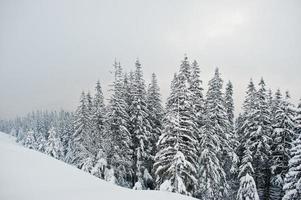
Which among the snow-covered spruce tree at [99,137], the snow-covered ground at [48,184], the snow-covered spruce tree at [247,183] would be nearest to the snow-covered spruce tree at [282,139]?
the snow-covered spruce tree at [247,183]

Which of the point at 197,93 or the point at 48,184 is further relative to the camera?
the point at 197,93

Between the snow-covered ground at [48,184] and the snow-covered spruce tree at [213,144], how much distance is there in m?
15.4

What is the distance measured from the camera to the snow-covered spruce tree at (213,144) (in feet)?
84.2

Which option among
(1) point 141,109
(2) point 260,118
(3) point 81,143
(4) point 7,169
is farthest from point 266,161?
(4) point 7,169

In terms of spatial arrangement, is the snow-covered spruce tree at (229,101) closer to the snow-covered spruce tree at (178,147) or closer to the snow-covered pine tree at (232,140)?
the snow-covered pine tree at (232,140)

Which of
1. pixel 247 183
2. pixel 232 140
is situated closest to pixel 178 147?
pixel 247 183

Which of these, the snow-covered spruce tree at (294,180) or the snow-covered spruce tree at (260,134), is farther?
the snow-covered spruce tree at (260,134)

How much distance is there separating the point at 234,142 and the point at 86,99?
74.1 feet

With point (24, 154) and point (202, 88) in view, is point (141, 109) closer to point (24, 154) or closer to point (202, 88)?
point (202, 88)

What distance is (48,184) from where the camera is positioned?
404 inches

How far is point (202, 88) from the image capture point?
2880 centimetres

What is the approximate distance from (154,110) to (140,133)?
4662mm

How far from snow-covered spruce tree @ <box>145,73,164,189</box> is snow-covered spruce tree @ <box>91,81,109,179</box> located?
20.1 feet

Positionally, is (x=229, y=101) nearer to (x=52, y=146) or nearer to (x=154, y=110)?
(x=154, y=110)
